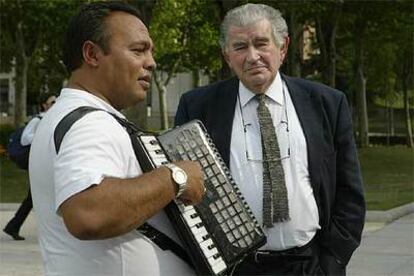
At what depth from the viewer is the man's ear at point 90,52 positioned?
2447 millimetres

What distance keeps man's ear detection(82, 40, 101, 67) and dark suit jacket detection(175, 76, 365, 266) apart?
114cm

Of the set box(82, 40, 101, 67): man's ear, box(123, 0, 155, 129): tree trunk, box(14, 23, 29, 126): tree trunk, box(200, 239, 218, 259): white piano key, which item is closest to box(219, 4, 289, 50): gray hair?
box(82, 40, 101, 67): man's ear

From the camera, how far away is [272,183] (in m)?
3.39

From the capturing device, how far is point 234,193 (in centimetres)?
272

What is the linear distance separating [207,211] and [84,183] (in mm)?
474

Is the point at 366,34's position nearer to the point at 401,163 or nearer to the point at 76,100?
the point at 401,163

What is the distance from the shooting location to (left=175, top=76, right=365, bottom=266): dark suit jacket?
3.48m

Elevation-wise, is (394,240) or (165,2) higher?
(165,2)

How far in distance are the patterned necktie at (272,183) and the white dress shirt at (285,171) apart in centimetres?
2

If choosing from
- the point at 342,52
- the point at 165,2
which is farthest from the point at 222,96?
the point at 342,52

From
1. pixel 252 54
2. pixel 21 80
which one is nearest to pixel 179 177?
pixel 252 54

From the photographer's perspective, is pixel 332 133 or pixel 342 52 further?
pixel 342 52

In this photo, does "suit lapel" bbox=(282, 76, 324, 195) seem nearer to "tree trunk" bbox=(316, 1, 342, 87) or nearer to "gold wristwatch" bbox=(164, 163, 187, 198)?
"gold wristwatch" bbox=(164, 163, 187, 198)

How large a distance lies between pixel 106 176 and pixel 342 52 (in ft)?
122
